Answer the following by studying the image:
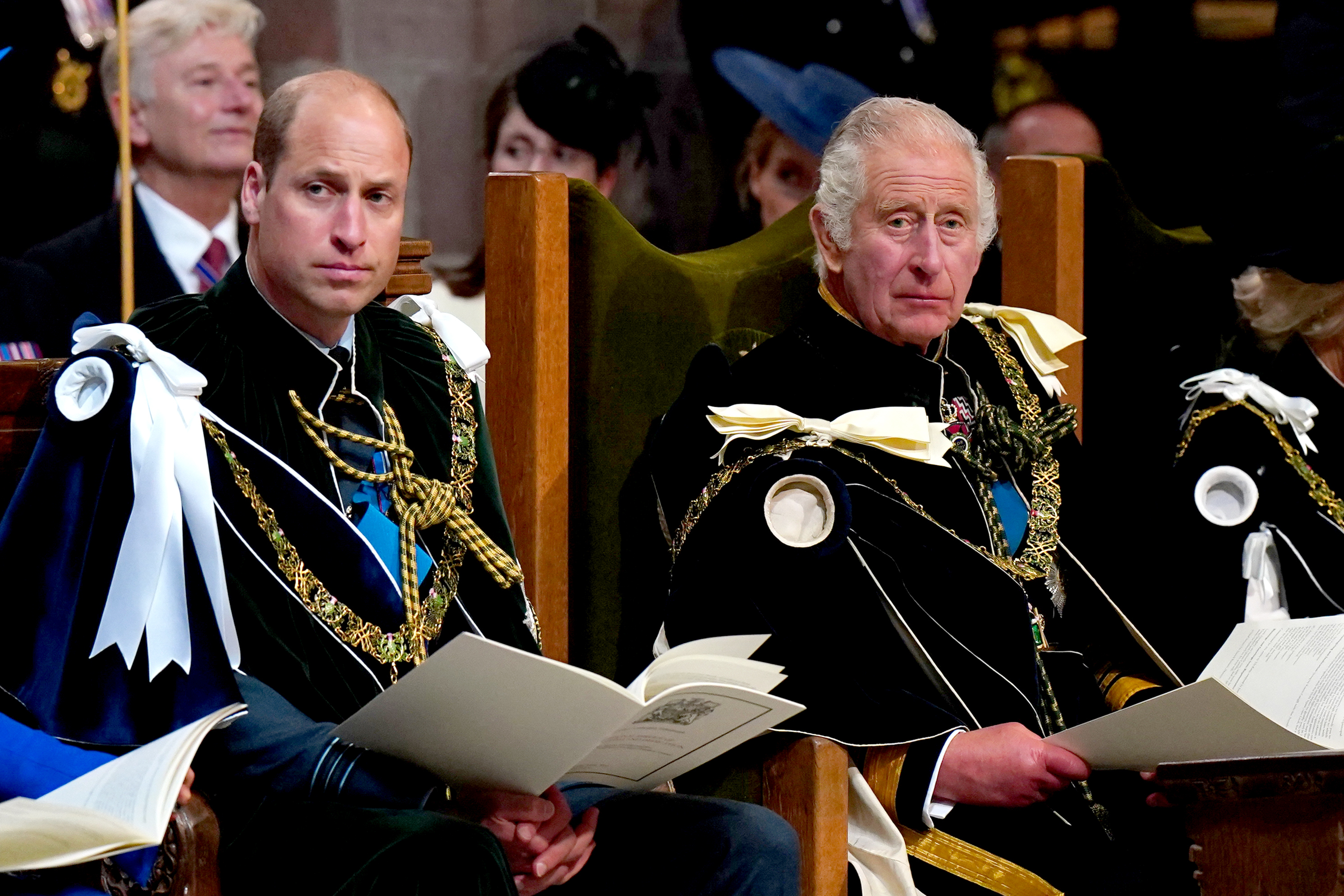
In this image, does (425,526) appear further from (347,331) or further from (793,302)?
(793,302)

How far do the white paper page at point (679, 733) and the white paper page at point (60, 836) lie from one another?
573 millimetres

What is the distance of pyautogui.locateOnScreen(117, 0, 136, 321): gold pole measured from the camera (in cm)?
332

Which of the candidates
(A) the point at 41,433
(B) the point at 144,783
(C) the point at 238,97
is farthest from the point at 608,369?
(C) the point at 238,97

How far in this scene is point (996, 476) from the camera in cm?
249

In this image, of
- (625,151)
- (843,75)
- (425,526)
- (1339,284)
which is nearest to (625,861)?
(425,526)

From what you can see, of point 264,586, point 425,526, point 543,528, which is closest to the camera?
point 264,586

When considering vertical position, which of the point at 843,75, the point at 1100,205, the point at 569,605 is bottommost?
the point at 569,605

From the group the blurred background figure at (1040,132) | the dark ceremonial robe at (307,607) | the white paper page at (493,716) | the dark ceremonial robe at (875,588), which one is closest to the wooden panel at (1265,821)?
the dark ceremonial robe at (875,588)

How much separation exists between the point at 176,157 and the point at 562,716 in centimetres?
218

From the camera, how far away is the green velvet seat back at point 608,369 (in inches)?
102

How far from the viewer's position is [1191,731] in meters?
1.96

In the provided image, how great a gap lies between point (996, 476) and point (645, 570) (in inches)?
22.6

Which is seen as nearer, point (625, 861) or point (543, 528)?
point (625, 861)

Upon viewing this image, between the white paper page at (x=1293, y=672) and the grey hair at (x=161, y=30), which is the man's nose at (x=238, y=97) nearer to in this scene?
the grey hair at (x=161, y=30)
